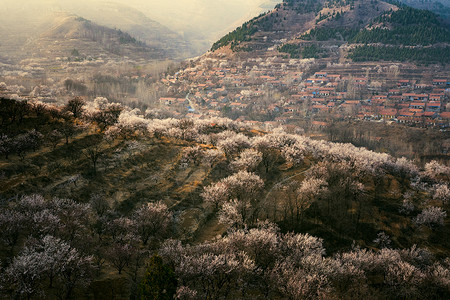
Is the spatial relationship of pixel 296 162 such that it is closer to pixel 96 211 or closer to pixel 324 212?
pixel 324 212

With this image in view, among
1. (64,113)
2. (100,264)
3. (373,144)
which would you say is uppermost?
(64,113)

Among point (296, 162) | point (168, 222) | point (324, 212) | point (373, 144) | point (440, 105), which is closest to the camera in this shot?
point (168, 222)

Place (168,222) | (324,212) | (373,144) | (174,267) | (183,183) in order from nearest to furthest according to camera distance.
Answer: (174,267) → (168,222) → (324,212) → (183,183) → (373,144)

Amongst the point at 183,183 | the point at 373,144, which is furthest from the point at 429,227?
the point at 373,144

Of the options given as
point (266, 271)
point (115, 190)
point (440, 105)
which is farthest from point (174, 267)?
point (440, 105)

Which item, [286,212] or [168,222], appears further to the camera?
[286,212]

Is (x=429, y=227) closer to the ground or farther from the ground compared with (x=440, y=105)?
closer to the ground
